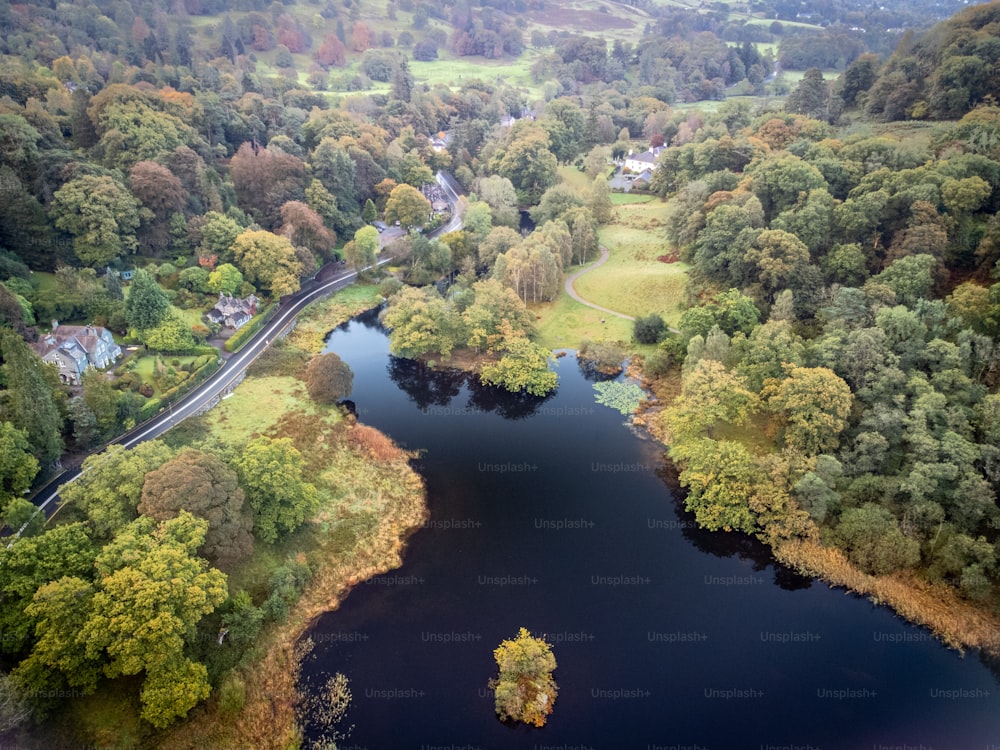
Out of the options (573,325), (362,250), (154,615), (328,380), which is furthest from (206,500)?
(362,250)

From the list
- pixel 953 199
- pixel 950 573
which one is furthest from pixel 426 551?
pixel 953 199

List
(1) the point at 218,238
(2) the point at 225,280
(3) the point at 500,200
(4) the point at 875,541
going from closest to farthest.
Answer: (4) the point at 875,541 < (2) the point at 225,280 < (1) the point at 218,238 < (3) the point at 500,200

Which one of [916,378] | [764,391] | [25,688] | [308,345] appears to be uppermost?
[916,378]

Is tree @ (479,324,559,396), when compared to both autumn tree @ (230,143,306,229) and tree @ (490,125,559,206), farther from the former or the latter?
tree @ (490,125,559,206)

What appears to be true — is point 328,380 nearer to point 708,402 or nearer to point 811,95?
point 708,402

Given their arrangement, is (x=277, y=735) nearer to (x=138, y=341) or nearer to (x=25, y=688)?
(x=25, y=688)

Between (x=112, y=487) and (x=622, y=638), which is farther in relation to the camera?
(x=112, y=487)

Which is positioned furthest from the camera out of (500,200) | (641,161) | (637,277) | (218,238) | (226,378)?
(641,161)
